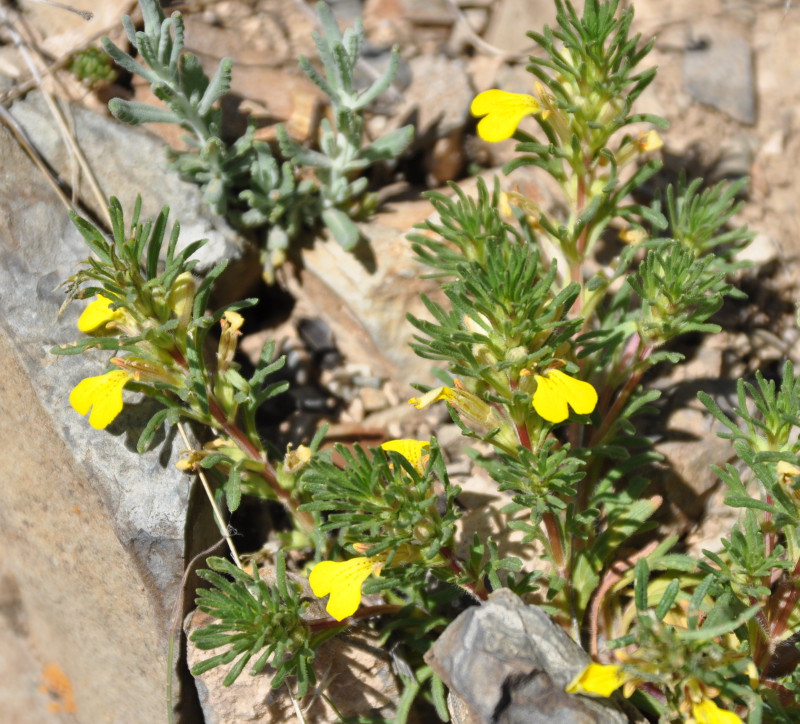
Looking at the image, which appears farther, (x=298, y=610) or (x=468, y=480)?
A: (x=468, y=480)

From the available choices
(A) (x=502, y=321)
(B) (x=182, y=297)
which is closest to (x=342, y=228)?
(B) (x=182, y=297)

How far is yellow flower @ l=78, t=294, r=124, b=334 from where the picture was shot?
387cm

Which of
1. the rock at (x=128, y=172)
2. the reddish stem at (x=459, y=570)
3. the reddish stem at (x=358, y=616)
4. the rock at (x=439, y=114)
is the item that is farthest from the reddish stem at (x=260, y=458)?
the rock at (x=439, y=114)

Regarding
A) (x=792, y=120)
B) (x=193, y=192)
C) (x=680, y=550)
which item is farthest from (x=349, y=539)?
(x=792, y=120)

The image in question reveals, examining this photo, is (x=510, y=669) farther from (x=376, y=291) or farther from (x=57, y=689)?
(x=57, y=689)

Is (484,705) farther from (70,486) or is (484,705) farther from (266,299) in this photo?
(266,299)

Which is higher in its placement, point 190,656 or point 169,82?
point 169,82

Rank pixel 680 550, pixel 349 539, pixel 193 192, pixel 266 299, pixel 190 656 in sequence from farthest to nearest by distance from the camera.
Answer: pixel 266 299 → pixel 193 192 → pixel 680 550 → pixel 190 656 → pixel 349 539

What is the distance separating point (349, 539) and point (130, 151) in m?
2.85

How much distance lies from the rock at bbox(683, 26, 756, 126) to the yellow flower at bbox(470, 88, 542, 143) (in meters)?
2.38

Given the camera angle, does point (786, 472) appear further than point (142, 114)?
No

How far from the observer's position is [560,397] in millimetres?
3385

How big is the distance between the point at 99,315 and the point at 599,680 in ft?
8.79

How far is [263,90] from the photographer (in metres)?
5.56
